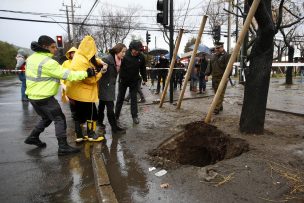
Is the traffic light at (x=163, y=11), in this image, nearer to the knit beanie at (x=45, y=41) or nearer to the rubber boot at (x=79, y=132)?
the rubber boot at (x=79, y=132)

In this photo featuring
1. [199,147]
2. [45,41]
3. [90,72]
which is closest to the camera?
[45,41]

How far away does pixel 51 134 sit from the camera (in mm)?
6832

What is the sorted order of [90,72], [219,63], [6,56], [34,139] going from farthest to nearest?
1. [6,56]
2. [219,63]
3. [34,139]
4. [90,72]

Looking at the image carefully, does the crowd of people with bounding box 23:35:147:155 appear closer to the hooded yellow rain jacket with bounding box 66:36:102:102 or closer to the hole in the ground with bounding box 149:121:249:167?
the hooded yellow rain jacket with bounding box 66:36:102:102

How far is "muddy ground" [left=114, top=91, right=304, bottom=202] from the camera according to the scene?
363cm

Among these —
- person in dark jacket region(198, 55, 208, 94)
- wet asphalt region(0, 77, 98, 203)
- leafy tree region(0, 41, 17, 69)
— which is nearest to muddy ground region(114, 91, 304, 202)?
wet asphalt region(0, 77, 98, 203)

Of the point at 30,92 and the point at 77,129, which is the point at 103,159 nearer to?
the point at 77,129

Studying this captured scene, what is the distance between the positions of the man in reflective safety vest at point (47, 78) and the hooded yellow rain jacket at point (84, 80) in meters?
0.25

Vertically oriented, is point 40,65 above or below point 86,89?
above

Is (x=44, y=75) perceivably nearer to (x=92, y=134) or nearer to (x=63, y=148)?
(x=63, y=148)

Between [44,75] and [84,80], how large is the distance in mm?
782

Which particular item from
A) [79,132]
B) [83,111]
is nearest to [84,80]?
[83,111]

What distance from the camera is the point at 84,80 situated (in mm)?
5633

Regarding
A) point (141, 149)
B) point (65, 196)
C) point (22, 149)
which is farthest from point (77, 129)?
point (65, 196)
